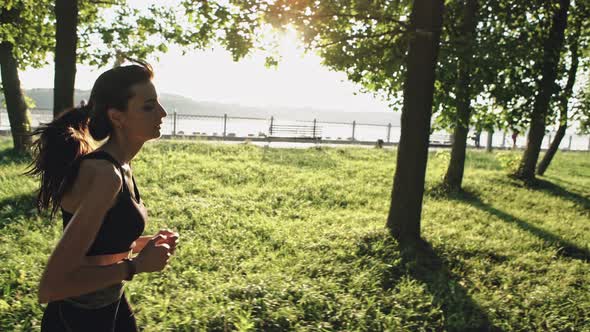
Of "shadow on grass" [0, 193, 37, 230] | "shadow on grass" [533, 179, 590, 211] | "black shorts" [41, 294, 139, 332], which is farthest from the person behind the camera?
"shadow on grass" [533, 179, 590, 211]

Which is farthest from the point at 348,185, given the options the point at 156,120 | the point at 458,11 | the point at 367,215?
the point at 156,120

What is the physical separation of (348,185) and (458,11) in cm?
491

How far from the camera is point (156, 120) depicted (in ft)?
6.90

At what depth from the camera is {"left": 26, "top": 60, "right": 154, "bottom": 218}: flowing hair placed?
6.31 feet

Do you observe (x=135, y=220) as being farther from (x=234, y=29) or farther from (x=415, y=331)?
(x=234, y=29)

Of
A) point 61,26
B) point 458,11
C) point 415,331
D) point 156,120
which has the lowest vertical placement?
point 415,331

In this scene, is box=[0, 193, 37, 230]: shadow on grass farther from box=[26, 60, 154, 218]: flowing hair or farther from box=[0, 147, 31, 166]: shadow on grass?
box=[26, 60, 154, 218]: flowing hair

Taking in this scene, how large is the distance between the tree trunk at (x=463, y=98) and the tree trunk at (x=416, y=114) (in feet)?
2.97

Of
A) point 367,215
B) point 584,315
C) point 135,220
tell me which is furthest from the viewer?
point 367,215

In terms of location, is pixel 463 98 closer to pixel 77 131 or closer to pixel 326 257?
pixel 326 257

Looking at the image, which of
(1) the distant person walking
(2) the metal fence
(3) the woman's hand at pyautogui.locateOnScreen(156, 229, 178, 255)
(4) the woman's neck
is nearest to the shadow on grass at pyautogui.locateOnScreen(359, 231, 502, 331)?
(3) the woman's hand at pyautogui.locateOnScreen(156, 229, 178, 255)

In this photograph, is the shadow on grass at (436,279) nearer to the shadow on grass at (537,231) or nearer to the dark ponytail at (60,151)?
the shadow on grass at (537,231)

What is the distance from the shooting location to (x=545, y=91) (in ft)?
35.5

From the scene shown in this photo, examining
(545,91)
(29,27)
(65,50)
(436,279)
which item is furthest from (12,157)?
(545,91)
